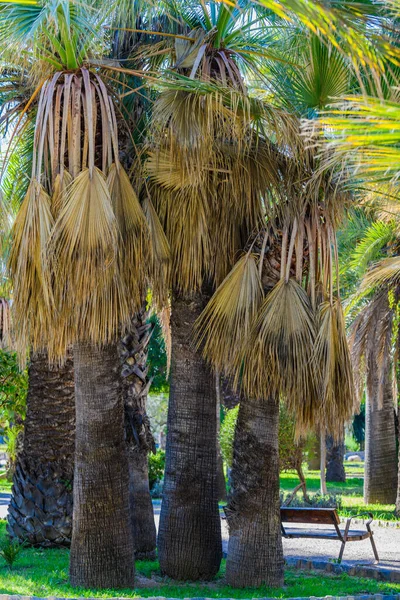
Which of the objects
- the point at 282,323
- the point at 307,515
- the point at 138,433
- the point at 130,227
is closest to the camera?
the point at 130,227

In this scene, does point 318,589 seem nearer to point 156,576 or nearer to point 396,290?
point 156,576

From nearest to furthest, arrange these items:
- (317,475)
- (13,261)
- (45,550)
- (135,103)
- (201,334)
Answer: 1. (13,261)
2. (201,334)
3. (135,103)
4. (45,550)
5. (317,475)

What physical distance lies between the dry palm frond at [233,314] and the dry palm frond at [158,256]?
0.52m

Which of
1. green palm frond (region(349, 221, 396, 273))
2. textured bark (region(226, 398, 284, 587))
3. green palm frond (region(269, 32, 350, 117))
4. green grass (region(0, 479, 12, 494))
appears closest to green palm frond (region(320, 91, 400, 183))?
green palm frond (region(269, 32, 350, 117))

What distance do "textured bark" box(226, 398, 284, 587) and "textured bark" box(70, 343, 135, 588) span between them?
3.74 ft

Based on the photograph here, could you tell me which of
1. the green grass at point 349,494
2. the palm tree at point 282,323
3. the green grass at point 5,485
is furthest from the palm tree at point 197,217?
the green grass at point 5,485

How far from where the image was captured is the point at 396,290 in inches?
669

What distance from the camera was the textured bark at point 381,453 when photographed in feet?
70.5

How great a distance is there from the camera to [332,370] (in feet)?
28.7

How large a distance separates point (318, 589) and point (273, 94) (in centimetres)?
539

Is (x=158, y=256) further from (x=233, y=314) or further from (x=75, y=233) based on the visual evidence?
(x=75, y=233)

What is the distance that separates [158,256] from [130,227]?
1.89ft

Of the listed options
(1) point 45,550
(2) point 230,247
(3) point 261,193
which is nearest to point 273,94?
(3) point 261,193

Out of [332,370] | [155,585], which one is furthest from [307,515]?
[332,370]
